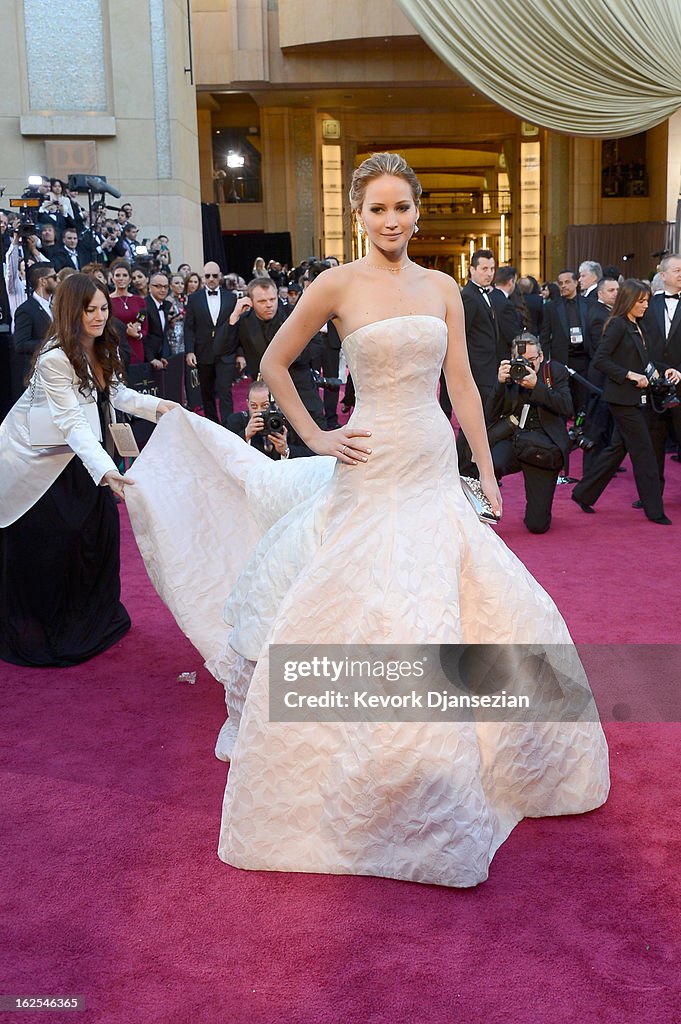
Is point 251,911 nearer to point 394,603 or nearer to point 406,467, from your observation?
point 394,603

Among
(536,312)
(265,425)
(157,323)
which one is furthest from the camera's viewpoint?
(536,312)

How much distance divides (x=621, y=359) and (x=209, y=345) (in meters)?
4.44

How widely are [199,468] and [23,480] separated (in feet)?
2.37

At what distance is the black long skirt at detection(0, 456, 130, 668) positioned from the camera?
4.11 m

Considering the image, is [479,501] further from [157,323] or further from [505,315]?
[157,323]

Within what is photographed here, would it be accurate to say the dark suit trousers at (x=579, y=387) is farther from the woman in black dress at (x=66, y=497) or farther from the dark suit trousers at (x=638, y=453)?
the woman in black dress at (x=66, y=497)

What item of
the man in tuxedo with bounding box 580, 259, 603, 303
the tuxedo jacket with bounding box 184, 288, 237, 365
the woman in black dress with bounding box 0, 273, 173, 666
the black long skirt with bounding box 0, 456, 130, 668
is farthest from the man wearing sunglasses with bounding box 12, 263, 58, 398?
the man in tuxedo with bounding box 580, 259, 603, 303

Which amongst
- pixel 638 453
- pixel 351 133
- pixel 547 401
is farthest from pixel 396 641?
pixel 351 133

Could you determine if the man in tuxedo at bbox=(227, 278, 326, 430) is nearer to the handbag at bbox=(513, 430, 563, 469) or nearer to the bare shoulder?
the handbag at bbox=(513, 430, 563, 469)

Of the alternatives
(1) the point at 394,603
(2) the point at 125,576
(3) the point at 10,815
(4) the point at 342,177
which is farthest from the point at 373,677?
(4) the point at 342,177

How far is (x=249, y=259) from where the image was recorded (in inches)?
888


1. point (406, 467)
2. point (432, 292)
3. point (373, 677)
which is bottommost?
point (373, 677)

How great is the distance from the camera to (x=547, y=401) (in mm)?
6340

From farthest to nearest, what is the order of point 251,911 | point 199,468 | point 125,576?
point 125,576 < point 199,468 < point 251,911
